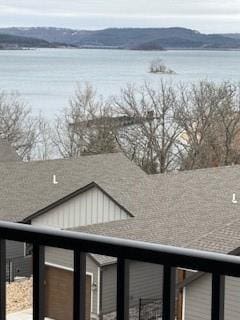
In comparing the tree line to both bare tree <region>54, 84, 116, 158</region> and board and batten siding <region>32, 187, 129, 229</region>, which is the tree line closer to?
bare tree <region>54, 84, 116, 158</region>

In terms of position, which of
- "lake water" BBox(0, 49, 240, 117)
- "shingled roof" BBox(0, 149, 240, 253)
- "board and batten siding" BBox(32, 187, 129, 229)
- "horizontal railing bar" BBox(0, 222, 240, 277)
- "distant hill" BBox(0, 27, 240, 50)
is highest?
"distant hill" BBox(0, 27, 240, 50)

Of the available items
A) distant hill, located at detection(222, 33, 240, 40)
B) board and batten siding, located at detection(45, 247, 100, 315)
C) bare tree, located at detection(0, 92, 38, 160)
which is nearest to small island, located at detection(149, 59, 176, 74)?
distant hill, located at detection(222, 33, 240, 40)

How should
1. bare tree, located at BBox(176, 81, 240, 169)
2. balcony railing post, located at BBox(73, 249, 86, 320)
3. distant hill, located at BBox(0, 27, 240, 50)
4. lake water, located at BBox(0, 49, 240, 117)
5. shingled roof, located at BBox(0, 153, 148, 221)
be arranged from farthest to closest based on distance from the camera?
lake water, located at BBox(0, 49, 240, 117)
distant hill, located at BBox(0, 27, 240, 50)
bare tree, located at BBox(176, 81, 240, 169)
shingled roof, located at BBox(0, 153, 148, 221)
balcony railing post, located at BBox(73, 249, 86, 320)

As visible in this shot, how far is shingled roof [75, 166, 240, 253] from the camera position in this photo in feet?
36.5

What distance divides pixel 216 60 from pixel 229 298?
53836 mm

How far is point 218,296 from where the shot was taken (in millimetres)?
1055

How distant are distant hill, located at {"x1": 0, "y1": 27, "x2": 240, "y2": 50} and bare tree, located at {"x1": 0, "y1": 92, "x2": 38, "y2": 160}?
5.03 meters

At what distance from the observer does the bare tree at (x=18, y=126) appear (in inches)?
846

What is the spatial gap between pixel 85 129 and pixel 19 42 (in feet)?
31.2

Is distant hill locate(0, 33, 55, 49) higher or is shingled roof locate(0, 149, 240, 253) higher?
distant hill locate(0, 33, 55, 49)

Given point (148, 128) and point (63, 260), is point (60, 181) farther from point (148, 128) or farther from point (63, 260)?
point (63, 260)

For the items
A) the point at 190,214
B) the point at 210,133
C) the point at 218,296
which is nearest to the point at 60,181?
the point at 190,214

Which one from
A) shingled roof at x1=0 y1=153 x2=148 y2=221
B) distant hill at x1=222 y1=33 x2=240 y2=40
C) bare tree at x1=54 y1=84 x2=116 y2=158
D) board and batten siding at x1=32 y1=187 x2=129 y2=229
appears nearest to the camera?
board and batten siding at x1=32 y1=187 x2=129 y2=229

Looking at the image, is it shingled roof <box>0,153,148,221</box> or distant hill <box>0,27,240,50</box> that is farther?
distant hill <box>0,27,240,50</box>
